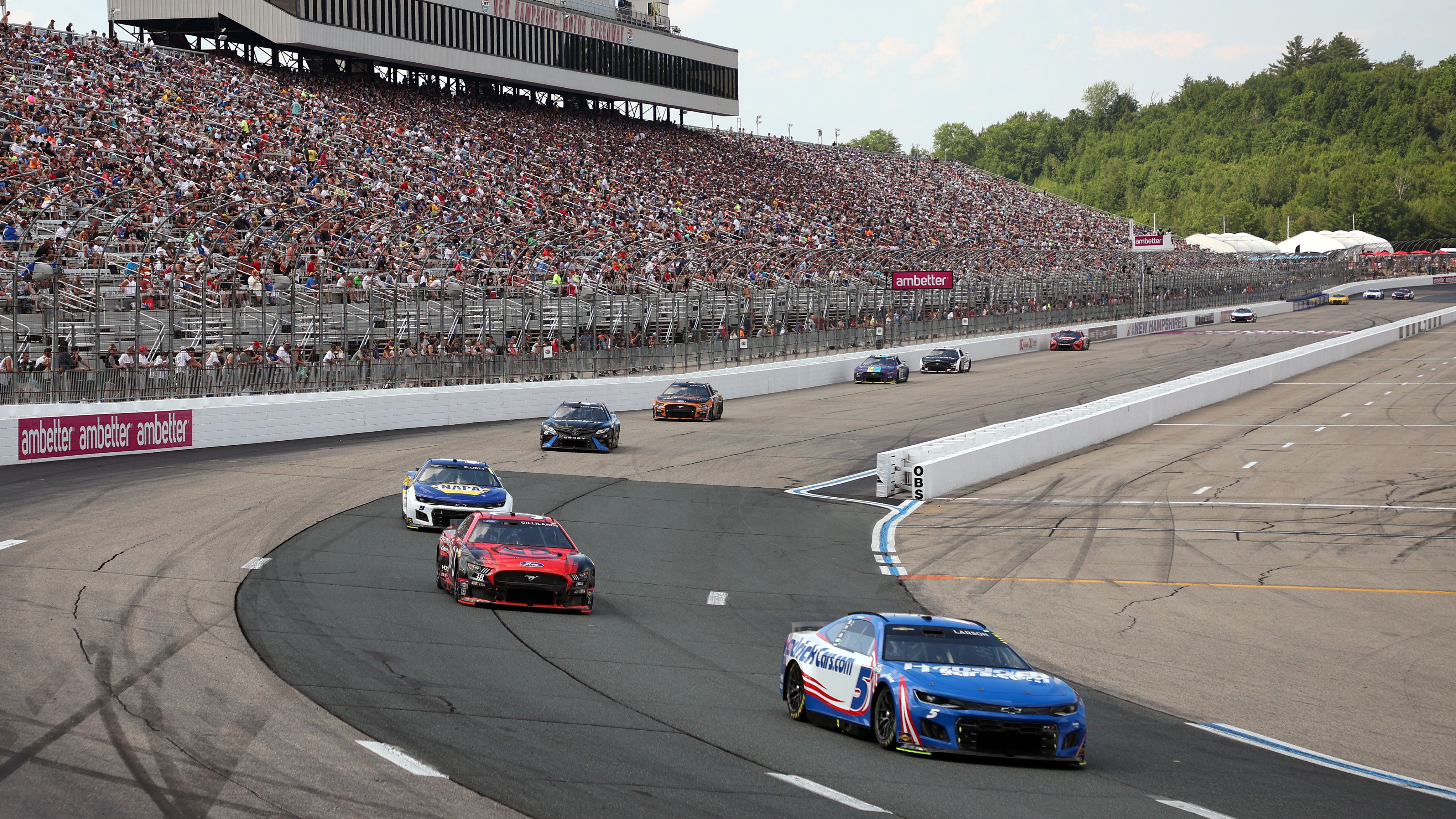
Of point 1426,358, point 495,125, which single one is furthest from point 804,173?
point 1426,358

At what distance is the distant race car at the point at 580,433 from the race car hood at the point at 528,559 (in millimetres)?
15106

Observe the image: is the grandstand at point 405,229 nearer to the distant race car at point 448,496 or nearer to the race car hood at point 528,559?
the distant race car at point 448,496

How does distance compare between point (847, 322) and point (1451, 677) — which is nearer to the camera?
point (1451, 677)

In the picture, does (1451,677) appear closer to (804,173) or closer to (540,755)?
(540,755)

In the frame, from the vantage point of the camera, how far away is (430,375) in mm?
36219

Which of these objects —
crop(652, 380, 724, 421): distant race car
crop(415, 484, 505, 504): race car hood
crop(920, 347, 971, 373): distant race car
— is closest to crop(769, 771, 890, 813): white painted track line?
crop(415, 484, 505, 504): race car hood

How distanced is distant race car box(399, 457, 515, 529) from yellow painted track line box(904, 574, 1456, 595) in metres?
6.16

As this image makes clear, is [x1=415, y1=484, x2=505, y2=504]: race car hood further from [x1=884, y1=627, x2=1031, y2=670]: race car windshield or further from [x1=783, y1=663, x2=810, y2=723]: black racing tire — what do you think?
[x1=884, y1=627, x2=1031, y2=670]: race car windshield

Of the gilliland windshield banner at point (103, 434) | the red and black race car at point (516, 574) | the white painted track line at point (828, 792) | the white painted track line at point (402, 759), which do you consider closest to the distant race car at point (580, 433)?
the gilliland windshield banner at point (103, 434)

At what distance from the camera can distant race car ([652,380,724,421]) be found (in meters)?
38.1

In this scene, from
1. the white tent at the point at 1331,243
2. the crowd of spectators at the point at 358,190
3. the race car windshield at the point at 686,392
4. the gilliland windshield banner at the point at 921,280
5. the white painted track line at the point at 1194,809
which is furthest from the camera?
the white tent at the point at 1331,243

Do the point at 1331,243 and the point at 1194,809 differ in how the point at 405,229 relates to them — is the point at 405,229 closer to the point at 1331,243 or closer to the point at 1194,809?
the point at 1194,809

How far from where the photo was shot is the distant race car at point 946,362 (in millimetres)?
56125

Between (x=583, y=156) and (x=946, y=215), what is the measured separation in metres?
28.5
